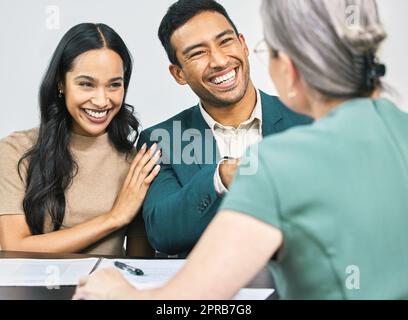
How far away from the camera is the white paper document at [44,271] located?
1.35 metres

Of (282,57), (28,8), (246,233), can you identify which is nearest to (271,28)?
(282,57)

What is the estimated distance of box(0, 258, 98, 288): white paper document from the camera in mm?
1348

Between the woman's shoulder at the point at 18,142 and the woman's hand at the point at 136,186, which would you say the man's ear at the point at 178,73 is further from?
the woman's shoulder at the point at 18,142

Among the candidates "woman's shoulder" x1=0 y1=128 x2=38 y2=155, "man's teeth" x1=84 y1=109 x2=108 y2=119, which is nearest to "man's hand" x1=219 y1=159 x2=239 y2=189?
"man's teeth" x1=84 y1=109 x2=108 y2=119

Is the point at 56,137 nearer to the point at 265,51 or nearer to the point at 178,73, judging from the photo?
the point at 178,73

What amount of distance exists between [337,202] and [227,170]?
697 millimetres

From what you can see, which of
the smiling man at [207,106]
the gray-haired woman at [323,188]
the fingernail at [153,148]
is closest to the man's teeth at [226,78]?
the smiling man at [207,106]

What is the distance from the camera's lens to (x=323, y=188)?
2.67 ft

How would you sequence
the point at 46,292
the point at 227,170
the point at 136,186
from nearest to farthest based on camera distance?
the point at 46,292
the point at 227,170
the point at 136,186

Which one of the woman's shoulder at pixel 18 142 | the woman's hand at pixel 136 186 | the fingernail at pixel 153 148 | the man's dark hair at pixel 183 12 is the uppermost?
the man's dark hair at pixel 183 12

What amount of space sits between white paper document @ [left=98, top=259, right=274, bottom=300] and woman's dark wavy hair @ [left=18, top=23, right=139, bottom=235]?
1.62 ft

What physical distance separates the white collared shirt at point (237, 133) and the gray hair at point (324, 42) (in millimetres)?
1151

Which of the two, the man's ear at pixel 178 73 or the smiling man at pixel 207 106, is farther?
the man's ear at pixel 178 73

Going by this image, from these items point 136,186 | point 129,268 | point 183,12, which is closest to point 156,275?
point 129,268
